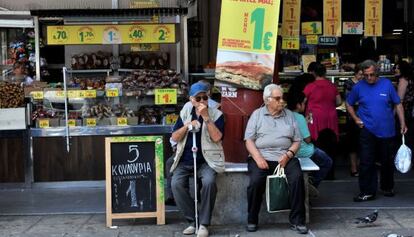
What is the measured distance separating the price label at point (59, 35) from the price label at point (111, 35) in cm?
50

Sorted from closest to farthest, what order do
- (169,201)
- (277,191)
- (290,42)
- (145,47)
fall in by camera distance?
(277,191)
(169,201)
(290,42)
(145,47)

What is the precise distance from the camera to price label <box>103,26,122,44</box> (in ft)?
28.9

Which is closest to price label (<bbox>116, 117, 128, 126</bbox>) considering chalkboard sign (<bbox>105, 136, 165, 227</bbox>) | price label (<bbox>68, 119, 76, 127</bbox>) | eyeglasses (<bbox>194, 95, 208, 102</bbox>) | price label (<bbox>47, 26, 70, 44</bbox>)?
price label (<bbox>68, 119, 76, 127</bbox>)

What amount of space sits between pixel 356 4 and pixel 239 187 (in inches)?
235

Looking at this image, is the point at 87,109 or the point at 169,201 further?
the point at 87,109

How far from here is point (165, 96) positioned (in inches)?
332

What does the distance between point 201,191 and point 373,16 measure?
382 centimetres

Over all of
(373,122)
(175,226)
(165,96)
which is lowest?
(175,226)

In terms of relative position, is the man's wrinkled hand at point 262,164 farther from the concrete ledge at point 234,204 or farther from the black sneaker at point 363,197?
the black sneaker at point 363,197

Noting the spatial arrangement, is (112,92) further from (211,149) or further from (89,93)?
(211,149)

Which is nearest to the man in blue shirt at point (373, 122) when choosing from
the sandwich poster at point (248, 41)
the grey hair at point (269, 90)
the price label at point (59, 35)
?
the sandwich poster at point (248, 41)

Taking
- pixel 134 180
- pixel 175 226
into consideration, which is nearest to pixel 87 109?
pixel 134 180

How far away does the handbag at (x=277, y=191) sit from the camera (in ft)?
20.0

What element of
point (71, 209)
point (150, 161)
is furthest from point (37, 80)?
point (150, 161)
